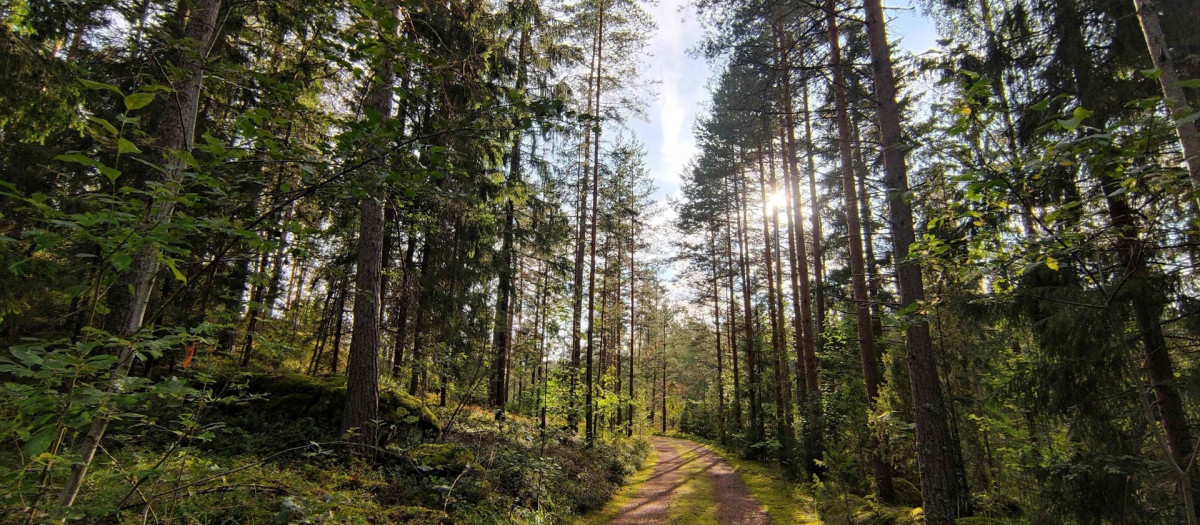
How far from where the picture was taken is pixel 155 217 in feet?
6.85

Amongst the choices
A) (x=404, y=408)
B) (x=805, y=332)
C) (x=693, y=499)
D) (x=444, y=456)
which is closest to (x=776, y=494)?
(x=693, y=499)

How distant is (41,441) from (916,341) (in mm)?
6854

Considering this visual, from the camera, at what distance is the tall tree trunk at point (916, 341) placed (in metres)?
4.98

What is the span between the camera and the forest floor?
28.0ft

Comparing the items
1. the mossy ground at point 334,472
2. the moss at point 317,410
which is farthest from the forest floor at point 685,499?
the moss at point 317,410

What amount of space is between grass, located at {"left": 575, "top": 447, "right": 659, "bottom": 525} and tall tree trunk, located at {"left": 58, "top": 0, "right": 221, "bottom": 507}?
22.4 feet

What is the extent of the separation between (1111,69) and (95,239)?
9.27 metres

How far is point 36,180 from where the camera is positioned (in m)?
7.16

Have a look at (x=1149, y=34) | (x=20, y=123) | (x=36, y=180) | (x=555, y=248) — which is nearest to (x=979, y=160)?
(x=1149, y=34)

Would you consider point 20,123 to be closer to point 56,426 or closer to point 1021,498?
point 56,426

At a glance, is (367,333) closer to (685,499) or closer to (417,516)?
(417,516)

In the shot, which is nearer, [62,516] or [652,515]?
[62,516]

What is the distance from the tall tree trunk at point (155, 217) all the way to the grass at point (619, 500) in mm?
6840

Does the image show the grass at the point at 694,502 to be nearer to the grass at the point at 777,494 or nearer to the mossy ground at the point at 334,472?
the grass at the point at 777,494
